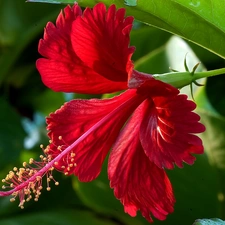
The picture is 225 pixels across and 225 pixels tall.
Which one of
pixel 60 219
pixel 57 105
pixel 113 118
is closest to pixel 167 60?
pixel 113 118

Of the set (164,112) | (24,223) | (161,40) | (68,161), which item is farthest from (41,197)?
(164,112)

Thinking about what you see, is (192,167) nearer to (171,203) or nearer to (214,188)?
(214,188)

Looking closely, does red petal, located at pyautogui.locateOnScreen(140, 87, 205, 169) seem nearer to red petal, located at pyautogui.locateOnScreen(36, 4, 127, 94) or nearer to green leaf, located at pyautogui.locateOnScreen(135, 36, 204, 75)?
red petal, located at pyautogui.locateOnScreen(36, 4, 127, 94)

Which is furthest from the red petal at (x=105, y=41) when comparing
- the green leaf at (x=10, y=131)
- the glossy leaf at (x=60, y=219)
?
the green leaf at (x=10, y=131)

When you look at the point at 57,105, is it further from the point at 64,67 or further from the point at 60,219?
the point at 64,67

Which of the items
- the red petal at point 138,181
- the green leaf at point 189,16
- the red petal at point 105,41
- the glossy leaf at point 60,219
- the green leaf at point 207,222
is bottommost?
the glossy leaf at point 60,219

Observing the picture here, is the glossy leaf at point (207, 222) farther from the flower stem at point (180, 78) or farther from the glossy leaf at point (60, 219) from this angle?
the glossy leaf at point (60, 219)
